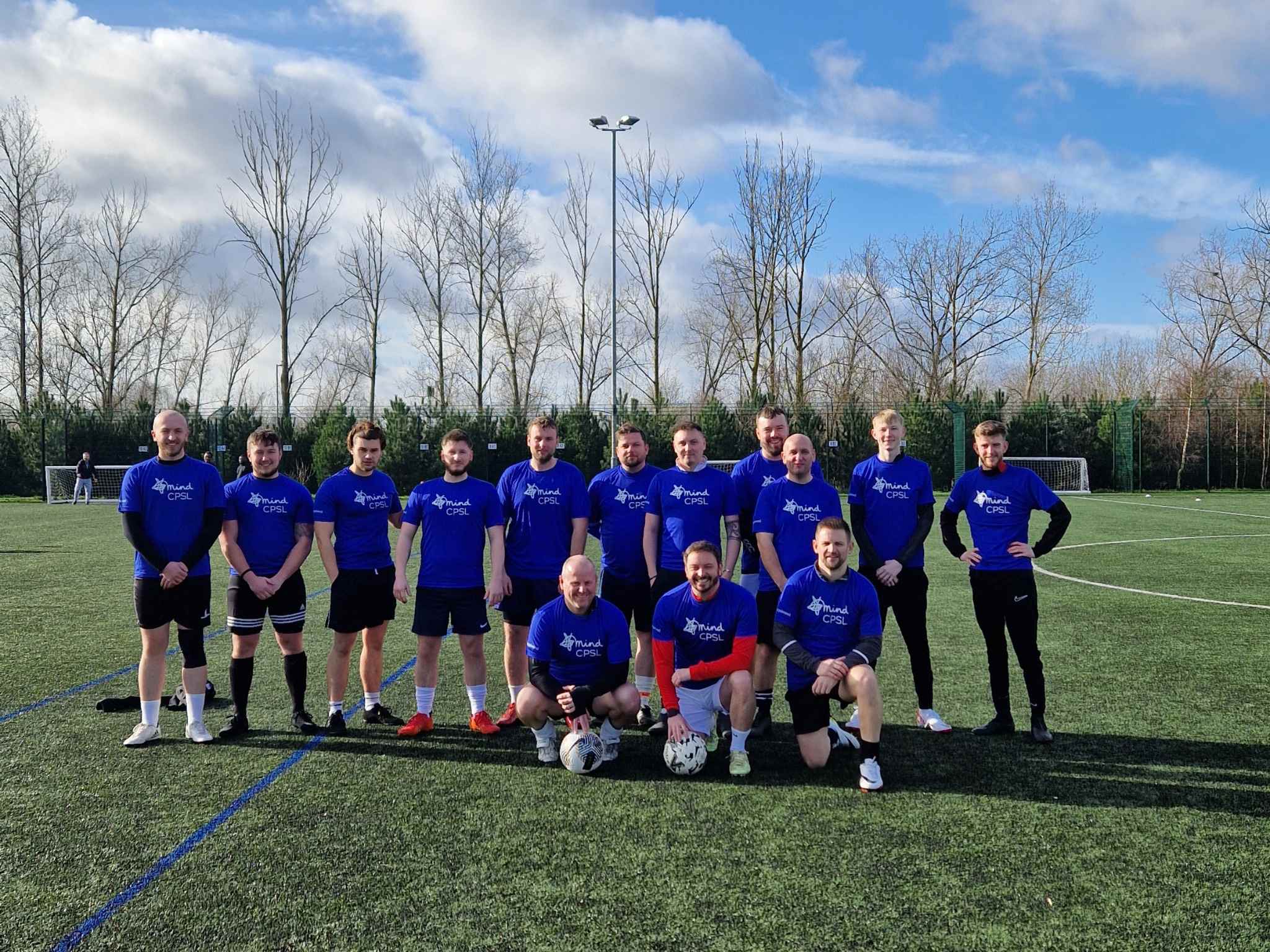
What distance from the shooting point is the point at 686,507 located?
5.34m

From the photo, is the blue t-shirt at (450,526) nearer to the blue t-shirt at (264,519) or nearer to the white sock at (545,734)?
the blue t-shirt at (264,519)

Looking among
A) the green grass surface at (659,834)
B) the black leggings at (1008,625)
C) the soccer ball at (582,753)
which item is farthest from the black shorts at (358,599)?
the black leggings at (1008,625)

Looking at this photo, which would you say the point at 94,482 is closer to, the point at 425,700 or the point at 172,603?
the point at 172,603

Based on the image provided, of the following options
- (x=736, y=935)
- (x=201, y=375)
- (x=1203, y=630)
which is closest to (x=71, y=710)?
(x=736, y=935)

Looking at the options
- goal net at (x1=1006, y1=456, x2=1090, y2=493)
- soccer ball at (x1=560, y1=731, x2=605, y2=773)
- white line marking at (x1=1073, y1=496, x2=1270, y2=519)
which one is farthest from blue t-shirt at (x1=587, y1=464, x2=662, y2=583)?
goal net at (x1=1006, y1=456, x2=1090, y2=493)

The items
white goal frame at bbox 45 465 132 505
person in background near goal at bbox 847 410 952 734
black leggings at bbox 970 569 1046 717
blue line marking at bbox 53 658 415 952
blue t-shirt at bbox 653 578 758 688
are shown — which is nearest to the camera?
blue line marking at bbox 53 658 415 952

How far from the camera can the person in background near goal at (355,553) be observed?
17.6ft

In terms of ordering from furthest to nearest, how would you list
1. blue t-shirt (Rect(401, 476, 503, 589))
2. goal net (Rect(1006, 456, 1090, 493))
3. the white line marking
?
goal net (Rect(1006, 456, 1090, 493)) → the white line marking → blue t-shirt (Rect(401, 476, 503, 589))

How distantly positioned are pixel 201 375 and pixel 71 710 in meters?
44.8

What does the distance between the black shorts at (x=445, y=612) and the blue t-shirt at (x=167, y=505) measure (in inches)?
47.8

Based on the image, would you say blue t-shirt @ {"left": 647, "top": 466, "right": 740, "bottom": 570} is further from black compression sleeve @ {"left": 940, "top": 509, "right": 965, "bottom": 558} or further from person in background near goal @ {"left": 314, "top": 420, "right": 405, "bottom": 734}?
person in background near goal @ {"left": 314, "top": 420, "right": 405, "bottom": 734}

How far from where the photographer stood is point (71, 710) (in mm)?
5855

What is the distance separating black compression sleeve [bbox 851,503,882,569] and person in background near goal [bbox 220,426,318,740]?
3268 mm

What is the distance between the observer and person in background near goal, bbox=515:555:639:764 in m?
4.77
